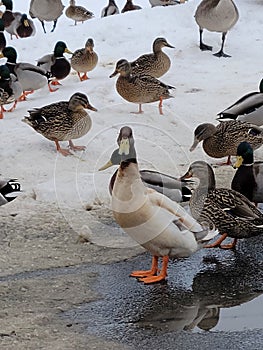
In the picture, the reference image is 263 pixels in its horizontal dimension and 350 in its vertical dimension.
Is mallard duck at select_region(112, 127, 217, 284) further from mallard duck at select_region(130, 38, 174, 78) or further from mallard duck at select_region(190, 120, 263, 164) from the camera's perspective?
mallard duck at select_region(130, 38, 174, 78)

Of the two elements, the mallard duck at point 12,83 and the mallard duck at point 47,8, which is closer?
the mallard duck at point 12,83

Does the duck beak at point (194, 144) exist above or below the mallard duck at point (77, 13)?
above

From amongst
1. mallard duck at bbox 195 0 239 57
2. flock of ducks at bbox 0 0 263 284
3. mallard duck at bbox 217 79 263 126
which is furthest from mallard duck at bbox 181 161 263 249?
mallard duck at bbox 195 0 239 57

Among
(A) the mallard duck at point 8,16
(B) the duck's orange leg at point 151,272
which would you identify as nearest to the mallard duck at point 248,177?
(B) the duck's orange leg at point 151,272

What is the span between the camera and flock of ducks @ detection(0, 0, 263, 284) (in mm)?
5160

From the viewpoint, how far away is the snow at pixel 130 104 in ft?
24.5

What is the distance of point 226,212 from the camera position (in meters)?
5.79

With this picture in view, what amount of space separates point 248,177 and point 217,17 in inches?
254

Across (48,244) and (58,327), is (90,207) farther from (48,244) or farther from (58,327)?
(58,327)

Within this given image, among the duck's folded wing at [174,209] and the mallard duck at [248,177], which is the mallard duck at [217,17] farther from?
the duck's folded wing at [174,209]

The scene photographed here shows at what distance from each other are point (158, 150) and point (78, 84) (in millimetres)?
3082

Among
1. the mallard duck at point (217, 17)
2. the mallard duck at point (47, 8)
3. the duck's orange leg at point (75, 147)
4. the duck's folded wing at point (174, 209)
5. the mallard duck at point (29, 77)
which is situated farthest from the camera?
the mallard duck at point (47, 8)

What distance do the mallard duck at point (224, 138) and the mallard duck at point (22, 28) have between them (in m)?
8.61

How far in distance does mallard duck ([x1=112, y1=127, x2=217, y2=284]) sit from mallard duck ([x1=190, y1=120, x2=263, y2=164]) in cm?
268
